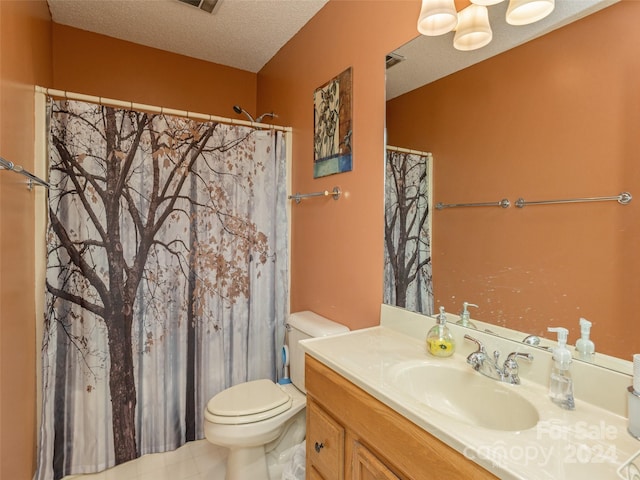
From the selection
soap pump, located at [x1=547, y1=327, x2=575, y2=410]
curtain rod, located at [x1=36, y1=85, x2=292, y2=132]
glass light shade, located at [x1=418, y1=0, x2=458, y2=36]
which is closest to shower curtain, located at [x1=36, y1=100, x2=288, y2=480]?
curtain rod, located at [x1=36, y1=85, x2=292, y2=132]

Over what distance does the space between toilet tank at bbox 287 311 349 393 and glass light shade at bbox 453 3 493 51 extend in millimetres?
1340

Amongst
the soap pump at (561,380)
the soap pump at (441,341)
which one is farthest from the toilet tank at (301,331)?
the soap pump at (561,380)

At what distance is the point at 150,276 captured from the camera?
1.86m

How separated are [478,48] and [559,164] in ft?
1.79

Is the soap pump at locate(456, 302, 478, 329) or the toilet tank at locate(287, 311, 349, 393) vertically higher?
the soap pump at locate(456, 302, 478, 329)

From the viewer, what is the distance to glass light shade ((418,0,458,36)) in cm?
115

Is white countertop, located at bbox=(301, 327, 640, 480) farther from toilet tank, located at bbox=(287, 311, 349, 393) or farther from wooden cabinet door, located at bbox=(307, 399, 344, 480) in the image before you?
toilet tank, located at bbox=(287, 311, 349, 393)

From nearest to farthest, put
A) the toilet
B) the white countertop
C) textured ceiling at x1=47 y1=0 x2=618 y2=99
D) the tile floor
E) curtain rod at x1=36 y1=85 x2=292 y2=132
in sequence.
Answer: the white countertop, textured ceiling at x1=47 y1=0 x2=618 y2=99, the toilet, curtain rod at x1=36 y1=85 x2=292 y2=132, the tile floor

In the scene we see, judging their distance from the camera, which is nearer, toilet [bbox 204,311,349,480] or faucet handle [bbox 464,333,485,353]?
faucet handle [bbox 464,333,485,353]

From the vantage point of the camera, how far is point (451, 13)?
1151 millimetres

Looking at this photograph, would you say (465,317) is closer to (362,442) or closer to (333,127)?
(362,442)

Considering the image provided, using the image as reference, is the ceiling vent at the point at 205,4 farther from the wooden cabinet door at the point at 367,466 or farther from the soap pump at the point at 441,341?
the wooden cabinet door at the point at 367,466

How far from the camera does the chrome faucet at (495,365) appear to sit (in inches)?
37.8

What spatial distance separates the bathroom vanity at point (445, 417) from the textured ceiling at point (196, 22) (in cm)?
195
